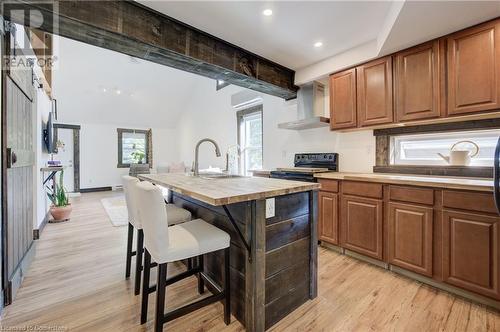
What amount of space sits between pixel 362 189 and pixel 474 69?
1385 millimetres

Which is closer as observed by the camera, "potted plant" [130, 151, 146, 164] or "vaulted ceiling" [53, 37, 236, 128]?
"vaulted ceiling" [53, 37, 236, 128]

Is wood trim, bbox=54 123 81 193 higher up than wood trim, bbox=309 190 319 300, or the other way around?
wood trim, bbox=54 123 81 193

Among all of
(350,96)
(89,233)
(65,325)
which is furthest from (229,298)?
(89,233)

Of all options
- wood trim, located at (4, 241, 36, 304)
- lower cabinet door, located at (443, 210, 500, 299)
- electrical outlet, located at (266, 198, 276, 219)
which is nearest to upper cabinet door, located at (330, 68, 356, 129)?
lower cabinet door, located at (443, 210, 500, 299)

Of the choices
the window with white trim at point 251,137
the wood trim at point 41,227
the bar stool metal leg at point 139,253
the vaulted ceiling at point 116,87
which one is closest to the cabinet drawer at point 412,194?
the bar stool metal leg at point 139,253

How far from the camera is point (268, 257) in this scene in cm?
154

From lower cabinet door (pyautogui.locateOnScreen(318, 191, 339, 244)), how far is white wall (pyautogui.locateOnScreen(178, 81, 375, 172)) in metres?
0.71

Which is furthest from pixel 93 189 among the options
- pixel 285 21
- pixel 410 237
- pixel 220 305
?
pixel 410 237

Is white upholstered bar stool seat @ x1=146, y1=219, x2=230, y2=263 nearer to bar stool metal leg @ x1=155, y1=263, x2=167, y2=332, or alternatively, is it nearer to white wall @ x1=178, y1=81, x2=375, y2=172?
bar stool metal leg @ x1=155, y1=263, x2=167, y2=332

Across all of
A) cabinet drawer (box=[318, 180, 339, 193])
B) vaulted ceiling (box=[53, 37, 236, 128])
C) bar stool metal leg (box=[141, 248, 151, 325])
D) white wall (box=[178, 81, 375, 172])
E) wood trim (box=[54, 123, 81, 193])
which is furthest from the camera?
wood trim (box=[54, 123, 81, 193])

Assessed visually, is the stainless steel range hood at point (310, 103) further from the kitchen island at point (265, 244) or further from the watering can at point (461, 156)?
the kitchen island at point (265, 244)

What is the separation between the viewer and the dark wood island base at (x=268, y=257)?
143 cm

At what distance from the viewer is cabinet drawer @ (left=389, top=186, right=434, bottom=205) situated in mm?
1978

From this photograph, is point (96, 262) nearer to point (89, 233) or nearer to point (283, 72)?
point (89, 233)
